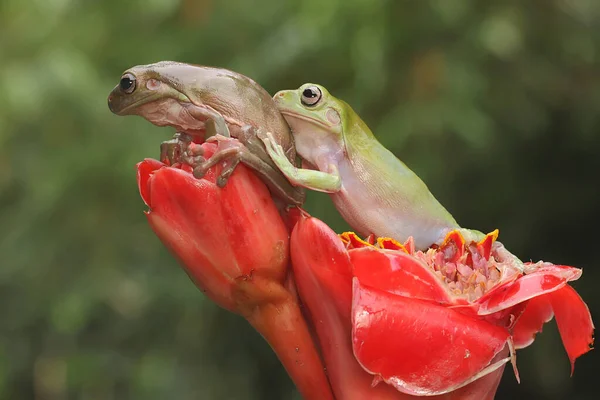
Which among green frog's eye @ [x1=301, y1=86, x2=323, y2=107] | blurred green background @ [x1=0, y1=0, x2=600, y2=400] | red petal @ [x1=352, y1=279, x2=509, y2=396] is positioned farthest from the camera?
blurred green background @ [x1=0, y1=0, x2=600, y2=400]

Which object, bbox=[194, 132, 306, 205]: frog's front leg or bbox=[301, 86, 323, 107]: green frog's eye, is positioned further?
bbox=[301, 86, 323, 107]: green frog's eye

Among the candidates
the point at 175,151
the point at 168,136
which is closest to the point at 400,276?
the point at 175,151

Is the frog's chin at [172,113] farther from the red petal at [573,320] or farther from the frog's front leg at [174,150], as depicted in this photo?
the red petal at [573,320]

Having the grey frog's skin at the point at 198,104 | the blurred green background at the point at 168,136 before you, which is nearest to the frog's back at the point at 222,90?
the grey frog's skin at the point at 198,104

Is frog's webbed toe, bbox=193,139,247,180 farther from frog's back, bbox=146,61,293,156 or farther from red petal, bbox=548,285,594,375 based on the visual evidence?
red petal, bbox=548,285,594,375

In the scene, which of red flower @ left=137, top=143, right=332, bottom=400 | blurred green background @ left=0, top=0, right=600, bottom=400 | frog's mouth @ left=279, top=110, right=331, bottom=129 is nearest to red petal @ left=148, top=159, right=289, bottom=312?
red flower @ left=137, top=143, right=332, bottom=400

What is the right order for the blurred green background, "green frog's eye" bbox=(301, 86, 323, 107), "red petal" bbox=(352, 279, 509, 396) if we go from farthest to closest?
the blurred green background → "green frog's eye" bbox=(301, 86, 323, 107) → "red petal" bbox=(352, 279, 509, 396)
